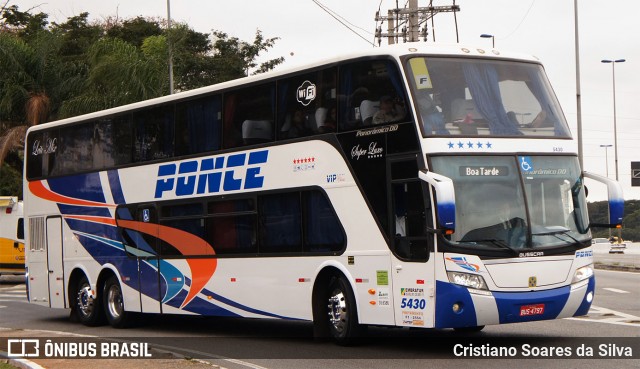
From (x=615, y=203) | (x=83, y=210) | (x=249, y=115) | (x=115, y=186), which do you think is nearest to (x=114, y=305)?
(x=83, y=210)

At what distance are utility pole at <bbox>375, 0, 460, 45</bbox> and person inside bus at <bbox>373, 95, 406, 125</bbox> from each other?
75.3 ft

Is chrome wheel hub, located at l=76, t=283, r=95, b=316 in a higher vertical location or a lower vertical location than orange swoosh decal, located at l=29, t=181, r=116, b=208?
lower

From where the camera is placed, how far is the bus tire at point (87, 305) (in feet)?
74.0

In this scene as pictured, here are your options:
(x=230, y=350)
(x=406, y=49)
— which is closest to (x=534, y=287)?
(x=406, y=49)

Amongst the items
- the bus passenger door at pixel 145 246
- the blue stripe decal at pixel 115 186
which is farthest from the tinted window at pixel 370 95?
the blue stripe decal at pixel 115 186

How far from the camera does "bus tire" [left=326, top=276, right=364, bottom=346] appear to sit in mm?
15727

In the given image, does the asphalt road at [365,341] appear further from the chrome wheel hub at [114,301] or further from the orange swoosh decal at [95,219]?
the orange swoosh decal at [95,219]

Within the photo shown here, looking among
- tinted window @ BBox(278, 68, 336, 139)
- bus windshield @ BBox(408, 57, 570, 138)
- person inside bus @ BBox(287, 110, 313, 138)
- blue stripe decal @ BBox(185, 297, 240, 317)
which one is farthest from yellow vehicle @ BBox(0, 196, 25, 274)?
bus windshield @ BBox(408, 57, 570, 138)

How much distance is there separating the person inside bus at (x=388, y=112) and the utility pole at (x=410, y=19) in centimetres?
2296

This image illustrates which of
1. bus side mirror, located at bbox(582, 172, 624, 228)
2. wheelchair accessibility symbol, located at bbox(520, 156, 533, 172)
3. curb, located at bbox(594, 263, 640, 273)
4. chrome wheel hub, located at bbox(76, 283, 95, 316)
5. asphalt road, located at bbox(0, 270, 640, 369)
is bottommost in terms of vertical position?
curb, located at bbox(594, 263, 640, 273)

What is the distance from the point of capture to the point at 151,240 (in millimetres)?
20797

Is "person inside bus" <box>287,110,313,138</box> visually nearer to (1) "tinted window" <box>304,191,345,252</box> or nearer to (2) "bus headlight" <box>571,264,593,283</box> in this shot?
(1) "tinted window" <box>304,191,345,252</box>

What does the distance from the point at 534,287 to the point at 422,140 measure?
2.34 metres

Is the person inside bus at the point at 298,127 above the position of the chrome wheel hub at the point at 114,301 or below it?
above
